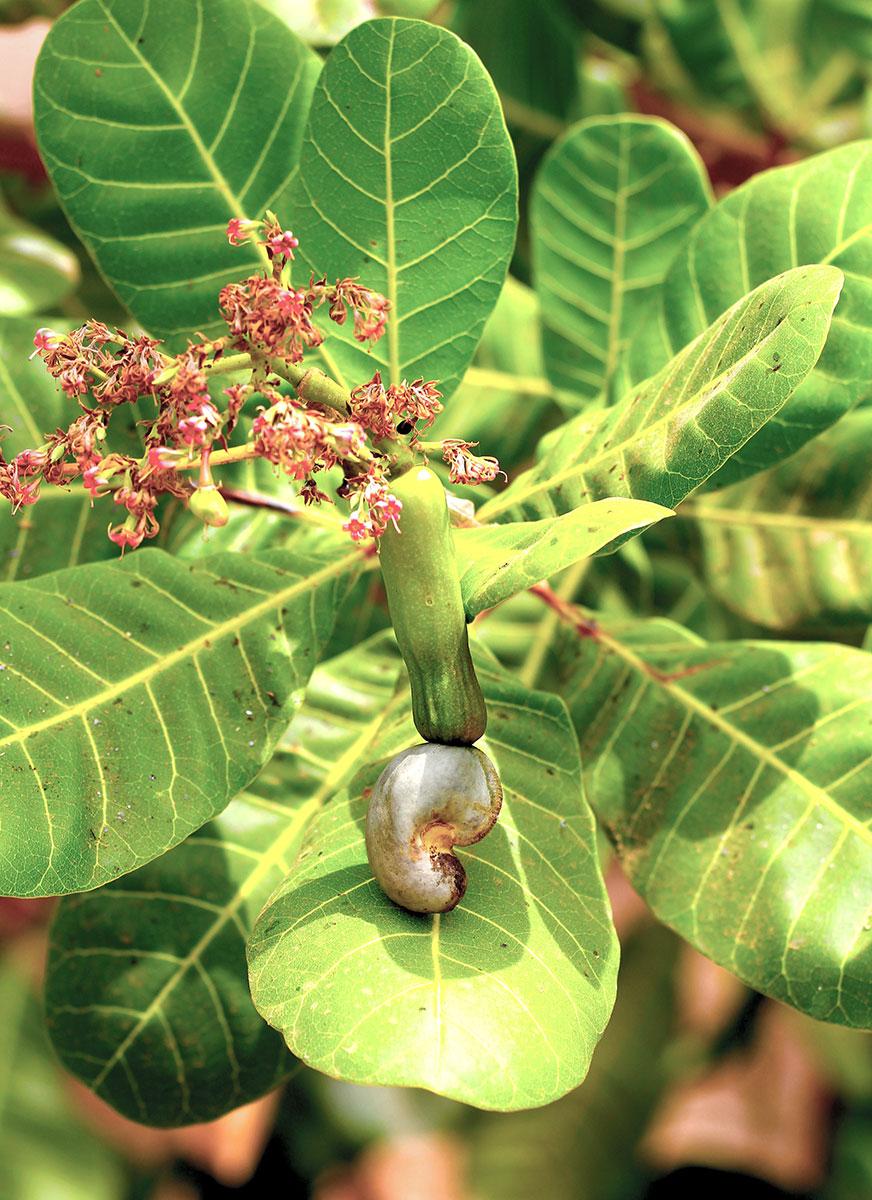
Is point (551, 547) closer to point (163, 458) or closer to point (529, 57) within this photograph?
point (163, 458)

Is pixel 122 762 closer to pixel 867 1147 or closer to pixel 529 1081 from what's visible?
pixel 529 1081

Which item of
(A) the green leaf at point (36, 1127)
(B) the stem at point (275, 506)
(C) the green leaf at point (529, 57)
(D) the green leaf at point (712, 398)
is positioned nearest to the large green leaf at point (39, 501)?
(B) the stem at point (275, 506)

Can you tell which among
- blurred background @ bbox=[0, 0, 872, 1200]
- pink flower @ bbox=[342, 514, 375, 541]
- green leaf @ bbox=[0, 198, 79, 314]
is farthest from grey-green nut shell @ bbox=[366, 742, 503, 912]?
green leaf @ bbox=[0, 198, 79, 314]

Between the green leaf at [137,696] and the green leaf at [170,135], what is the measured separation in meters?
0.24

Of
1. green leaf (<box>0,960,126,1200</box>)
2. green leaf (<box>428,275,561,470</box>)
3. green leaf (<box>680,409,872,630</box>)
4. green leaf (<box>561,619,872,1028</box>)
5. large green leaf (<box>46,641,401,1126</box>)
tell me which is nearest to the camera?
green leaf (<box>561,619,872,1028</box>)

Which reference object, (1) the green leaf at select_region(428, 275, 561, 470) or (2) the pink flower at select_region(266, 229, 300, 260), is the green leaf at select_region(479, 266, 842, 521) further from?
(1) the green leaf at select_region(428, 275, 561, 470)

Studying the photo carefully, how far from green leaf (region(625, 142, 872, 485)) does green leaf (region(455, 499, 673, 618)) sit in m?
0.35

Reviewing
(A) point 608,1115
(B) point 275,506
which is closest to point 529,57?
(B) point 275,506

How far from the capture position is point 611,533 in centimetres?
59

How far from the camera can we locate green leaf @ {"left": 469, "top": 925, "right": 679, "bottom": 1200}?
2166 mm

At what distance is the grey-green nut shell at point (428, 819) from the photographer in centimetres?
69

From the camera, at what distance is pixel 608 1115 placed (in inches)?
85.7

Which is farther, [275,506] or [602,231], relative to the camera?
[602,231]

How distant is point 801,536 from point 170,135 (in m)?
0.69
